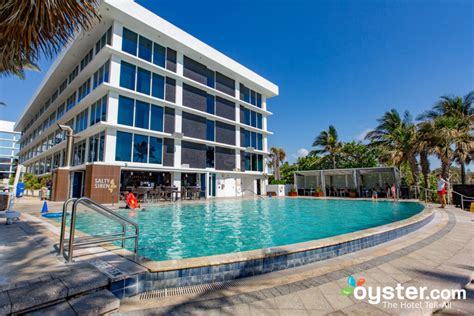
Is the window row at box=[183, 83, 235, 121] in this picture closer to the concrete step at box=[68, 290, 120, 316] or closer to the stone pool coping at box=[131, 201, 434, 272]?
the stone pool coping at box=[131, 201, 434, 272]

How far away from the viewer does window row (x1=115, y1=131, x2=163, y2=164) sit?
15141 millimetres

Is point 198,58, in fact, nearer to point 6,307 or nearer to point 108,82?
point 108,82

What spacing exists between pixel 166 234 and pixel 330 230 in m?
4.93

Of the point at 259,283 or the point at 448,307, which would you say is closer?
the point at 448,307

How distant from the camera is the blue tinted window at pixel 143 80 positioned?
1634 cm

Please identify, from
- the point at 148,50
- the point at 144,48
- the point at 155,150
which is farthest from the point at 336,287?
the point at 148,50

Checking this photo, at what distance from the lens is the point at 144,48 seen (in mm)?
16766

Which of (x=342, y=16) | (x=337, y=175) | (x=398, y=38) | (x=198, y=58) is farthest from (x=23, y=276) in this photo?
(x=337, y=175)

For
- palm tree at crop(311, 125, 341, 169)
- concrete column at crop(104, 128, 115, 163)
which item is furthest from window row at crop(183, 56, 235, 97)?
palm tree at crop(311, 125, 341, 169)

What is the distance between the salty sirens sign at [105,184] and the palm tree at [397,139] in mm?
21287

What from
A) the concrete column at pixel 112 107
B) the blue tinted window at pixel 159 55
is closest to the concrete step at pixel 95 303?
the concrete column at pixel 112 107

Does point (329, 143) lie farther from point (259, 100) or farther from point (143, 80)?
point (143, 80)

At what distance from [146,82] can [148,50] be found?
8.16 feet

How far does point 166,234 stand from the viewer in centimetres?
645
